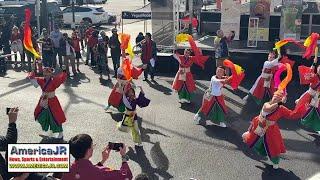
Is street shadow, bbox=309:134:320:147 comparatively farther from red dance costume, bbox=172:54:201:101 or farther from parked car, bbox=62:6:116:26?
parked car, bbox=62:6:116:26

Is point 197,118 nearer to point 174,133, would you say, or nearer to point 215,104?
point 215,104

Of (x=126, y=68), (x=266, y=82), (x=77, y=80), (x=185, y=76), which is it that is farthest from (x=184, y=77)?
(x=77, y=80)

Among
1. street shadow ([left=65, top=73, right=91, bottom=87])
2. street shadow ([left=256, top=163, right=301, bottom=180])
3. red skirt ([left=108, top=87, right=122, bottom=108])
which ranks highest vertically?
red skirt ([left=108, top=87, right=122, bottom=108])

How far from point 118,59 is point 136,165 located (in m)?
7.71

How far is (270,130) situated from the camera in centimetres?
827

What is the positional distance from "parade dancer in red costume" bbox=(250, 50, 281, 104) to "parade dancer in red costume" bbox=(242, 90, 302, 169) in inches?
136

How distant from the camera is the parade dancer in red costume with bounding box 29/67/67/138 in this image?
9562 millimetres

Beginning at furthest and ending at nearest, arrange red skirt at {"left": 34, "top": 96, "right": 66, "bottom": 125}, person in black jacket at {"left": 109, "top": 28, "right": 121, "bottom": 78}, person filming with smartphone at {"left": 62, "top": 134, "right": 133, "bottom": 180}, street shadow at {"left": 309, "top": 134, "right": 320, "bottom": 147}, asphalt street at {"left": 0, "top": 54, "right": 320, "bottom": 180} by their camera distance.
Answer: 1. person in black jacket at {"left": 109, "top": 28, "right": 121, "bottom": 78}
2. street shadow at {"left": 309, "top": 134, "right": 320, "bottom": 147}
3. red skirt at {"left": 34, "top": 96, "right": 66, "bottom": 125}
4. asphalt street at {"left": 0, "top": 54, "right": 320, "bottom": 180}
5. person filming with smartphone at {"left": 62, "top": 134, "right": 133, "bottom": 180}

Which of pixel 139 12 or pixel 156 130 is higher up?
pixel 139 12

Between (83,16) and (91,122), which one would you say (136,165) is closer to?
(91,122)

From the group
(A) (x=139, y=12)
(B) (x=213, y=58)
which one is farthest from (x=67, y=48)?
(B) (x=213, y=58)

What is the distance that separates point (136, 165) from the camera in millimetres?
8742

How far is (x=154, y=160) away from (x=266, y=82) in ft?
14.9

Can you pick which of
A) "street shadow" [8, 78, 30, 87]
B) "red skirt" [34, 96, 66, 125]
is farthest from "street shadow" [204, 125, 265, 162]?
"street shadow" [8, 78, 30, 87]
